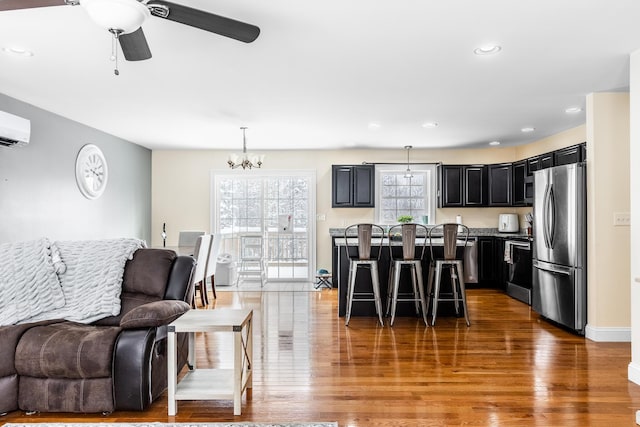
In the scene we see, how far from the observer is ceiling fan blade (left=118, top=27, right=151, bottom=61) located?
2277 millimetres

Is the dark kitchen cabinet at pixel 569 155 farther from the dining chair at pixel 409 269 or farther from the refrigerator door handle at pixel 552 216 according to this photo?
the dining chair at pixel 409 269

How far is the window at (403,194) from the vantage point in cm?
791

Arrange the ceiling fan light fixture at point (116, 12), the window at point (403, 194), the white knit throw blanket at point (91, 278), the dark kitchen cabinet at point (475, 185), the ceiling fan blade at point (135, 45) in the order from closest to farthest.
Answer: the ceiling fan light fixture at point (116, 12) → the ceiling fan blade at point (135, 45) → the white knit throw blanket at point (91, 278) → the dark kitchen cabinet at point (475, 185) → the window at point (403, 194)

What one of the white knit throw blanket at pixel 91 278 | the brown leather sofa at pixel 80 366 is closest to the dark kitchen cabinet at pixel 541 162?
the white knit throw blanket at pixel 91 278

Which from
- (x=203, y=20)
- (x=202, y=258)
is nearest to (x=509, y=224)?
(x=202, y=258)

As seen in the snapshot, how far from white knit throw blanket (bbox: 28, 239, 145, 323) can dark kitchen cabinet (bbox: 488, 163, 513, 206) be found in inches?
232

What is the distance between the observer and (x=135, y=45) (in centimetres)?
236

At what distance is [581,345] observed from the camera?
165 inches

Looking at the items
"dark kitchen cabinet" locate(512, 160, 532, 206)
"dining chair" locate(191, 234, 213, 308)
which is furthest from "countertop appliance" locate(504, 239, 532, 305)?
"dining chair" locate(191, 234, 213, 308)

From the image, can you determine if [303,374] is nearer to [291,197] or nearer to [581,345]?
Answer: [581,345]

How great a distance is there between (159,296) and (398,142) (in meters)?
4.89

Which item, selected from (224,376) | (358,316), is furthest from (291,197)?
(224,376)

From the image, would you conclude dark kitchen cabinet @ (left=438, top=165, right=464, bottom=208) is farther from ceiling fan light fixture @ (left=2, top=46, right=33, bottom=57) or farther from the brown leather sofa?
ceiling fan light fixture @ (left=2, top=46, right=33, bottom=57)

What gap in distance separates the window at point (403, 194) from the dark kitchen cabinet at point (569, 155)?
253 cm
